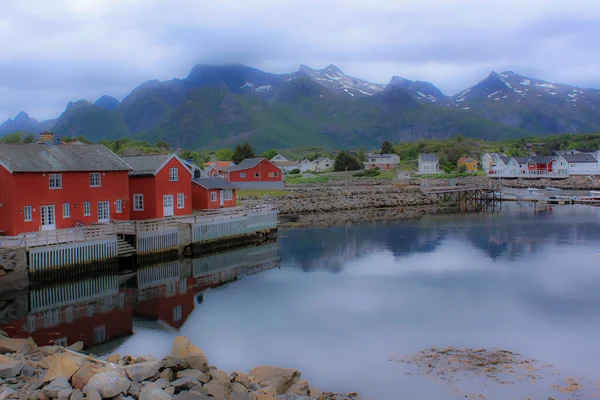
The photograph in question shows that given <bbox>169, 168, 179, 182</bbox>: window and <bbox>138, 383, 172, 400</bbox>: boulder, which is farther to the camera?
<bbox>169, 168, 179, 182</bbox>: window

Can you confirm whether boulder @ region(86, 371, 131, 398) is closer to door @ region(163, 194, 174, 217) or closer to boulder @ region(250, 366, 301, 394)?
boulder @ region(250, 366, 301, 394)

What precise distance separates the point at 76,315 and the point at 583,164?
10468cm

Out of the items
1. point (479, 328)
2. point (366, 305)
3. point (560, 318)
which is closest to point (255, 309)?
point (366, 305)

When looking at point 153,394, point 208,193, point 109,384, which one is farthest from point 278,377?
point 208,193

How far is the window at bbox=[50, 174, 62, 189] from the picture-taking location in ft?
101

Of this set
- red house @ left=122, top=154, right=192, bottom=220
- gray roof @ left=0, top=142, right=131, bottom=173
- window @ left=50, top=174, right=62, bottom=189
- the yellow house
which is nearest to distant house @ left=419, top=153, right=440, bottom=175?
the yellow house

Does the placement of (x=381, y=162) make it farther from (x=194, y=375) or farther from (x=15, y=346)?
(x=194, y=375)

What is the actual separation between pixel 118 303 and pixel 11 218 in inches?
302

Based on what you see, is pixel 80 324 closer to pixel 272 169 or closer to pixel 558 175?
pixel 272 169

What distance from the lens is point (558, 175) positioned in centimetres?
10744

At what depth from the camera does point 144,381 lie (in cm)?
1323

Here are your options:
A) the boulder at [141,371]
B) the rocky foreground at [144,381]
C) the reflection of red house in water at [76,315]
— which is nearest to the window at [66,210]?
the reflection of red house in water at [76,315]

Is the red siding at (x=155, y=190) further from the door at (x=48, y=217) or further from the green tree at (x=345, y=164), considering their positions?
the green tree at (x=345, y=164)

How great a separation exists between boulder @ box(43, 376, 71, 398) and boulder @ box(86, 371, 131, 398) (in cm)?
65
